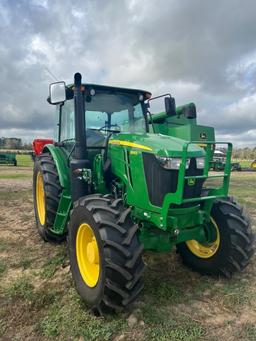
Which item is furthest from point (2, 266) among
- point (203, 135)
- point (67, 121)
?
point (203, 135)

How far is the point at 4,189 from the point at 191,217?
9.41m

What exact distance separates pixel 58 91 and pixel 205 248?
2.85 meters

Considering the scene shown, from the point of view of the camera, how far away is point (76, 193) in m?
4.04

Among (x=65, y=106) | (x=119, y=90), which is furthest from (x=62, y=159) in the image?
(x=119, y=90)

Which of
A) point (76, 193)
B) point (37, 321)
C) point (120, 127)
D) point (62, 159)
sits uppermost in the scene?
point (120, 127)

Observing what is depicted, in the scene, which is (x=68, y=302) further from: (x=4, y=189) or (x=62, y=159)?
(x=4, y=189)

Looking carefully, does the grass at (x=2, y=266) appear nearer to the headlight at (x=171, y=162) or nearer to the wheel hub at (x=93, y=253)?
the wheel hub at (x=93, y=253)

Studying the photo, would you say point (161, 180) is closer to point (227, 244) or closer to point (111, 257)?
point (111, 257)

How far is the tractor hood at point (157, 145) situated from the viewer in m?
3.23

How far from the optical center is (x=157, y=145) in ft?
11.0

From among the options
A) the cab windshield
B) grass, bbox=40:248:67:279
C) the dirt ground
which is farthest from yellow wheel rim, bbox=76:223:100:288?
the cab windshield

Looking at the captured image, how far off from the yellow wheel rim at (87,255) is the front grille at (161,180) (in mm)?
820

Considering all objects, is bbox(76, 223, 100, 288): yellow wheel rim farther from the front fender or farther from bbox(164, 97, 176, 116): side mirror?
bbox(164, 97, 176, 116): side mirror

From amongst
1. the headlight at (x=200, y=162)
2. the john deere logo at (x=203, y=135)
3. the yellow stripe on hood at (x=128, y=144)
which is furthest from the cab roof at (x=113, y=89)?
the john deere logo at (x=203, y=135)
